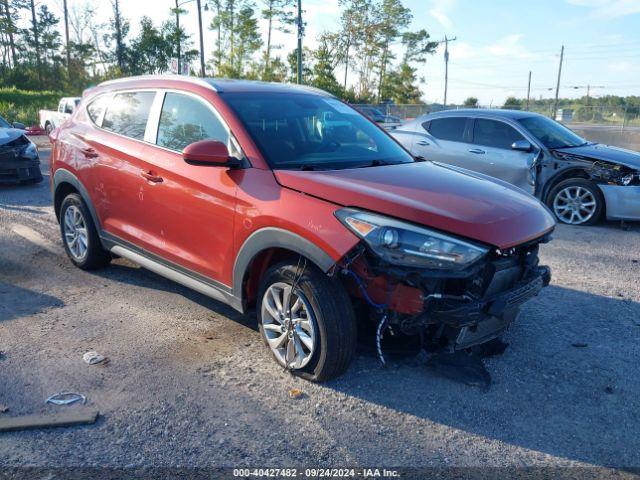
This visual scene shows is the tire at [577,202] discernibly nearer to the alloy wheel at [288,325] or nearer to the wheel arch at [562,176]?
the wheel arch at [562,176]

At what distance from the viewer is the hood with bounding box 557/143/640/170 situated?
7.61m

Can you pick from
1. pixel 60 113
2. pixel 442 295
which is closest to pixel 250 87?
pixel 442 295

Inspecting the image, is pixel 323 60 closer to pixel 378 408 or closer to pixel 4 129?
pixel 4 129

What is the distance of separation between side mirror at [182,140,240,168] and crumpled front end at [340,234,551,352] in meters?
1.10

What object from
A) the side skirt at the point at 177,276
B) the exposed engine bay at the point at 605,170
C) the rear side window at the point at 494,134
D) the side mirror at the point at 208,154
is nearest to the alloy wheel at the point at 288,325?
the side skirt at the point at 177,276

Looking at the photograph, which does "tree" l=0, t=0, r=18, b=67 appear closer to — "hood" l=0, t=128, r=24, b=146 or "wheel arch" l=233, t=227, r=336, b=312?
"hood" l=0, t=128, r=24, b=146

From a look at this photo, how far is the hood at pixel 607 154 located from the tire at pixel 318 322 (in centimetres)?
610

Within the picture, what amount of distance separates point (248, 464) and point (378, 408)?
876 millimetres

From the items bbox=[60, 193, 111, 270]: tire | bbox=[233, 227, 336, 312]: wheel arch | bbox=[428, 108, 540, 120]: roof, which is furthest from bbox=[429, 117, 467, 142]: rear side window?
bbox=[233, 227, 336, 312]: wheel arch

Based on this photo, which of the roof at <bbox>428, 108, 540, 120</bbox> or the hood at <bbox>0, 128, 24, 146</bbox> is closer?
the roof at <bbox>428, 108, 540, 120</bbox>

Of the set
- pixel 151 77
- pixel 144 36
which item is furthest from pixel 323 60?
pixel 151 77

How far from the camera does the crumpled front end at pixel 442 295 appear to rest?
120 inches

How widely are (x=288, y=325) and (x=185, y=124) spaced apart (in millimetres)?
1811

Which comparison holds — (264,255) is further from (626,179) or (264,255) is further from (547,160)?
(626,179)
